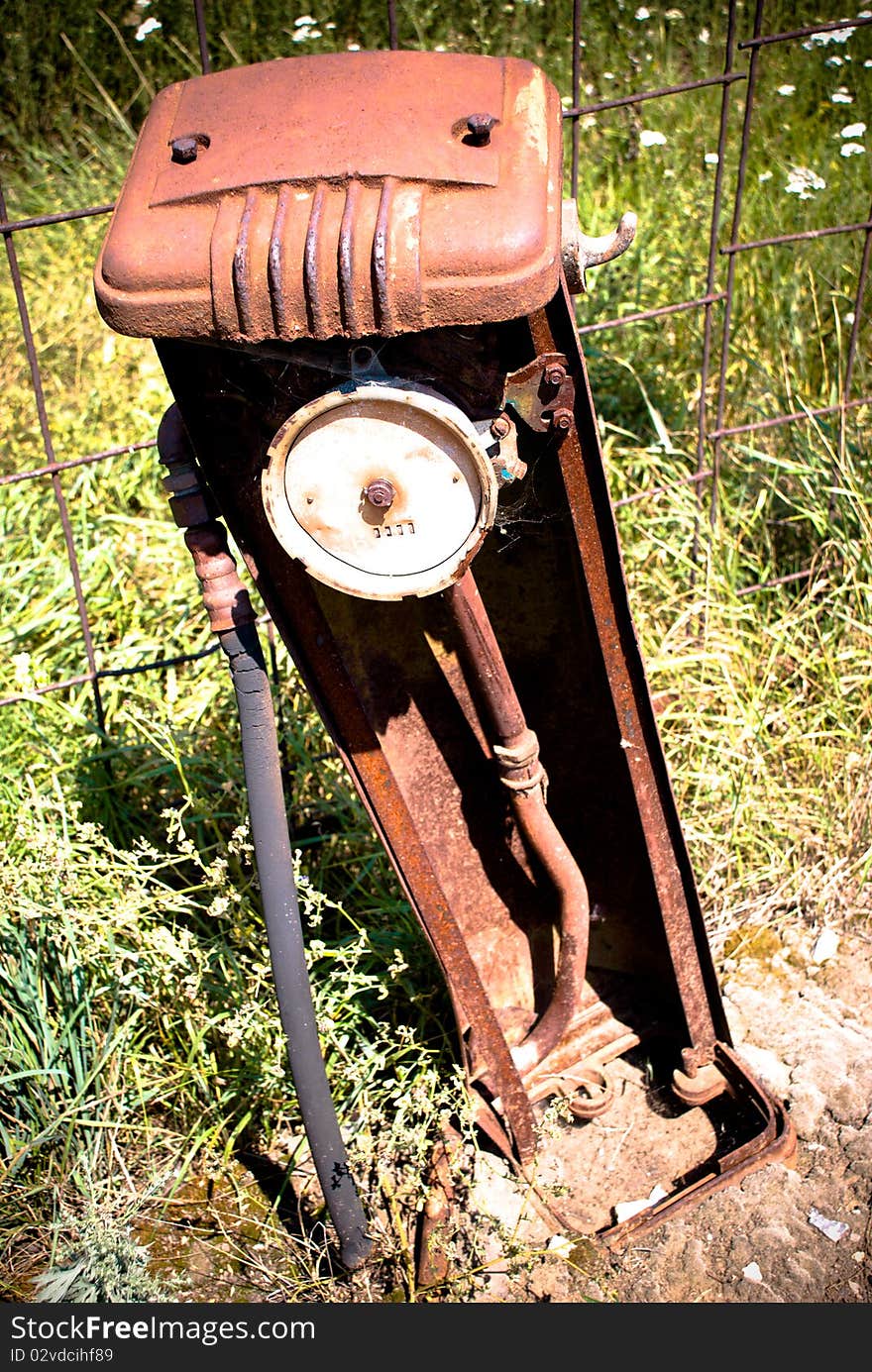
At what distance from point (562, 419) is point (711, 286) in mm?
1454

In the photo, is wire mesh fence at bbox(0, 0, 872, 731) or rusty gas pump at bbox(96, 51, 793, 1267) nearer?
rusty gas pump at bbox(96, 51, 793, 1267)

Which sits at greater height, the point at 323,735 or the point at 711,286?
the point at 711,286

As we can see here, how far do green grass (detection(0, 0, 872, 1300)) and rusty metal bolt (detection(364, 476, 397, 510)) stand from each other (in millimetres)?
806

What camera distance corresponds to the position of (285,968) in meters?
1.79

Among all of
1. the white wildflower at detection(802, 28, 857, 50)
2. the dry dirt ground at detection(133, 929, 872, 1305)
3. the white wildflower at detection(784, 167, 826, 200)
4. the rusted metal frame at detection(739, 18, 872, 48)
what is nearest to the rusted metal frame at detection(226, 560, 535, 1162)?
the dry dirt ground at detection(133, 929, 872, 1305)

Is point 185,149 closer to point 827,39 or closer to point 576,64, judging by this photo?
point 576,64

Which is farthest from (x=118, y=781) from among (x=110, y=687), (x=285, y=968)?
(x=285, y=968)

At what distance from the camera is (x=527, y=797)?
75.4 inches

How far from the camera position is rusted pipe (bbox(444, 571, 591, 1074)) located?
1701 millimetres

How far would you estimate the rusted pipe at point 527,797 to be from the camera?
1701 mm

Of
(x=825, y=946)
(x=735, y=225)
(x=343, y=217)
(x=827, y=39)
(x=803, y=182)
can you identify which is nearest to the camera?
(x=343, y=217)

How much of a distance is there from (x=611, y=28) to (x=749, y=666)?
3.56m

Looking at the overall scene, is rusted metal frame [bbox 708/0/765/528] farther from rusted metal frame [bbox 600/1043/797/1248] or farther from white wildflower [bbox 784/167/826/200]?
rusted metal frame [bbox 600/1043/797/1248]

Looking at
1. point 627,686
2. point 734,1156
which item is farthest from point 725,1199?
point 627,686
